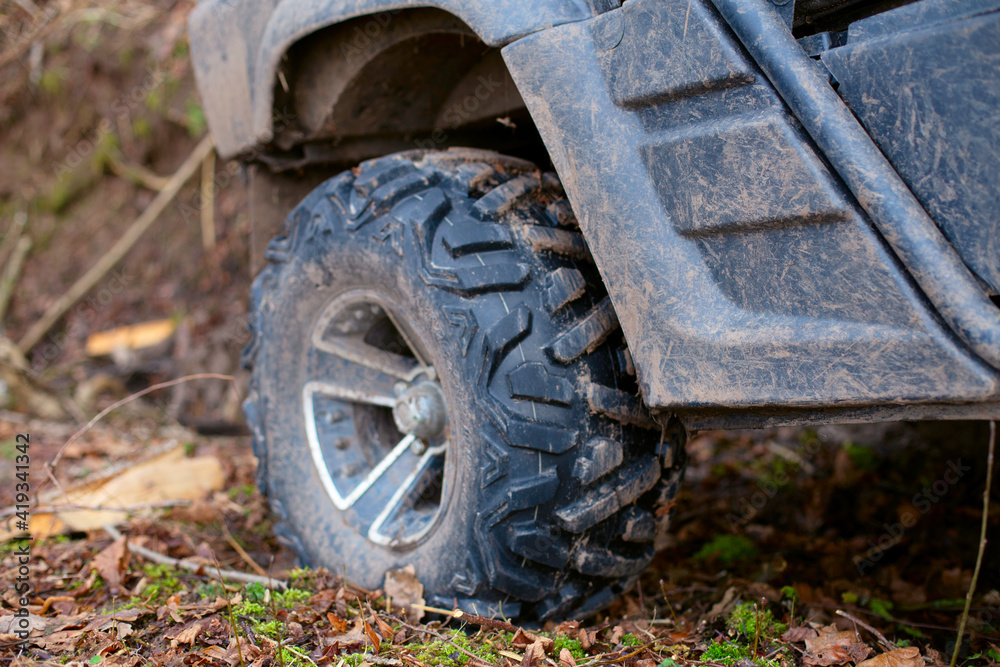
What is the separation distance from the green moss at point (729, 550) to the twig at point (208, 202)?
4046 millimetres

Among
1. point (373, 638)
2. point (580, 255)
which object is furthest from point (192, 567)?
point (580, 255)

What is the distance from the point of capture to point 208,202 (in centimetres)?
530

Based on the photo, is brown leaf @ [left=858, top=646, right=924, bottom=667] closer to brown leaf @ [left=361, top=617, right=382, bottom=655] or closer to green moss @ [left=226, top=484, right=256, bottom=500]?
brown leaf @ [left=361, top=617, right=382, bottom=655]

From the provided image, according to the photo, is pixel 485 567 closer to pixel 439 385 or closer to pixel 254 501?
pixel 439 385

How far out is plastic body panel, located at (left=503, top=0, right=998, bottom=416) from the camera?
121 cm

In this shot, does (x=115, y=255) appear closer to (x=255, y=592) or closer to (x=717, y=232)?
(x=255, y=592)

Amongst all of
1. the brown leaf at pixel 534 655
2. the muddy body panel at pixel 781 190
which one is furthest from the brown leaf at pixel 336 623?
the muddy body panel at pixel 781 190

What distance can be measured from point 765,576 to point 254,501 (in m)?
2.02

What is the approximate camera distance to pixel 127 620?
186cm

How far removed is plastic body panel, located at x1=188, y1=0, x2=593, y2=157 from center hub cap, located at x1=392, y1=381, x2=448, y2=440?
92 centimetres

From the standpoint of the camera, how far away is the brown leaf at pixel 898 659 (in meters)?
1.59

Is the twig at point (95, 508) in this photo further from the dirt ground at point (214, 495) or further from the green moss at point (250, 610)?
the green moss at point (250, 610)

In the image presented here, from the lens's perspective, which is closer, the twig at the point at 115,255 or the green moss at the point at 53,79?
the twig at the point at 115,255

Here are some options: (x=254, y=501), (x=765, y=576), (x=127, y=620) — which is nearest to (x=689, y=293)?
(x=765, y=576)
